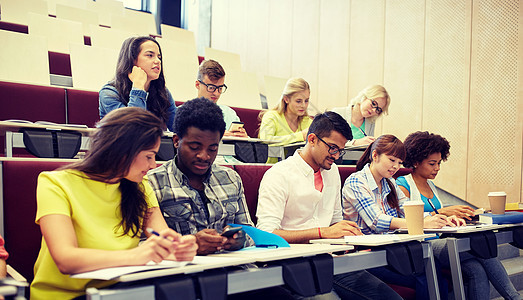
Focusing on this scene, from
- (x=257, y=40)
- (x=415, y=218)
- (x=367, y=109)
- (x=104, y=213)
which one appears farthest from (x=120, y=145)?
(x=257, y=40)

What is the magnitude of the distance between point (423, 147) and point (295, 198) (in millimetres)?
691

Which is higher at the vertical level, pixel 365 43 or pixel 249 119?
pixel 365 43

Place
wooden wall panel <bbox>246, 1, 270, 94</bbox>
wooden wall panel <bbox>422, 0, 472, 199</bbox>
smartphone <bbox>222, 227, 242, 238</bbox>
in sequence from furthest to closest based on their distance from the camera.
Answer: wooden wall panel <bbox>246, 1, 270, 94</bbox>
wooden wall panel <bbox>422, 0, 472, 199</bbox>
smartphone <bbox>222, 227, 242, 238</bbox>

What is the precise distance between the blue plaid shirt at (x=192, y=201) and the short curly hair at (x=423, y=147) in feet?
2.89

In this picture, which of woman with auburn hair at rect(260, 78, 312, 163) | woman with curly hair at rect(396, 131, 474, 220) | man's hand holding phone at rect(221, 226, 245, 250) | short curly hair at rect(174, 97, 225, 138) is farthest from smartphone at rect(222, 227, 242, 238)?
woman with auburn hair at rect(260, 78, 312, 163)

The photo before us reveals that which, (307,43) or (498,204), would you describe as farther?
(307,43)

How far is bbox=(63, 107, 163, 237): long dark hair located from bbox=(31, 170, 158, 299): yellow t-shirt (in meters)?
0.02

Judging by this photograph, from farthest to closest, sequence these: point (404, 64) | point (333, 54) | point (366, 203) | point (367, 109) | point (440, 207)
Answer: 1. point (333, 54)
2. point (404, 64)
3. point (367, 109)
4. point (440, 207)
5. point (366, 203)

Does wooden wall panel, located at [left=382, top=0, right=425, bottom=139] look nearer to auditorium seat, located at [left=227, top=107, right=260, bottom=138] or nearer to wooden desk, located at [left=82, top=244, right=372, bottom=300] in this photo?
auditorium seat, located at [left=227, top=107, right=260, bottom=138]

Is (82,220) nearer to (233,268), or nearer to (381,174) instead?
(233,268)

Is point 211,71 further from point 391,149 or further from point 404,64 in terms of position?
point 404,64

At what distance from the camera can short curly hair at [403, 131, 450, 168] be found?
1732 millimetres

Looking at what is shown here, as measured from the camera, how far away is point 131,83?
159cm

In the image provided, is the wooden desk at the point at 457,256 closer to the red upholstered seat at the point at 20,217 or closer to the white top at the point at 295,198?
the white top at the point at 295,198
